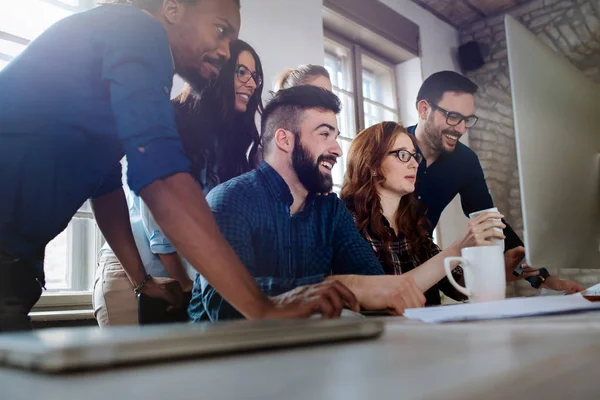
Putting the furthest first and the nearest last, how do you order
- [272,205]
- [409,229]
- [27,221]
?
1. [409,229]
2. [272,205]
3. [27,221]

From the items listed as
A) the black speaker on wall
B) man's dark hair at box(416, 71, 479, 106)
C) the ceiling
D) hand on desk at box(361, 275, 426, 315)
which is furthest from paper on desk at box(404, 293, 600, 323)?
the ceiling

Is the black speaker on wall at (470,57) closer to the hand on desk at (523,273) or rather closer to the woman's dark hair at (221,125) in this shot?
the hand on desk at (523,273)

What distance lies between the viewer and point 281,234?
1.33m

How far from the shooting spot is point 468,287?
37.6 inches

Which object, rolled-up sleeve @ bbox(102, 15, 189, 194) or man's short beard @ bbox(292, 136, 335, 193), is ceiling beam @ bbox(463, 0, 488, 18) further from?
rolled-up sleeve @ bbox(102, 15, 189, 194)

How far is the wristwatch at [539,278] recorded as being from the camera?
6.34 ft

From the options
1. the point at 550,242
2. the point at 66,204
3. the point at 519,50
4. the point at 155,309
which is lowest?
the point at 155,309

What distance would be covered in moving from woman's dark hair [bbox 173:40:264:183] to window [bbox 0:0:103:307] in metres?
0.28

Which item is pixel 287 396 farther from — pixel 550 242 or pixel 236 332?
pixel 550 242

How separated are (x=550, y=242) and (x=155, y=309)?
0.86m

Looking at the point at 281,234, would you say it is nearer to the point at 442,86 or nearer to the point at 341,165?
the point at 341,165

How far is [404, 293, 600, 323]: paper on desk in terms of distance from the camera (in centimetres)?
61

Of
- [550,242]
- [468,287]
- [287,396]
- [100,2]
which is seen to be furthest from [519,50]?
[287,396]

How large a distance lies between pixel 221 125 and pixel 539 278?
4.56ft
